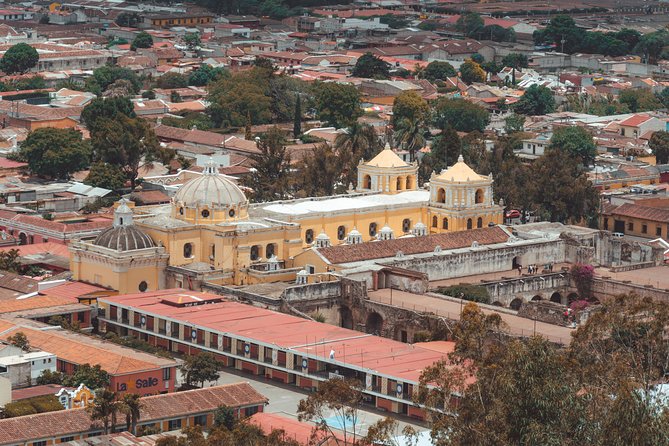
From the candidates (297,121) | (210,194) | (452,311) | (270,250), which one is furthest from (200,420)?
(297,121)

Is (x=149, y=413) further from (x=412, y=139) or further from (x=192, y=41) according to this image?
(x=192, y=41)

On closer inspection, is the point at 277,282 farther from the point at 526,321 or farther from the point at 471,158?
the point at 471,158

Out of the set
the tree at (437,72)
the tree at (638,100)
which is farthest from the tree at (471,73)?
the tree at (638,100)

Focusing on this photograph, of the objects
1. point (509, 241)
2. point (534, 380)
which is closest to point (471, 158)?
point (509, 241)

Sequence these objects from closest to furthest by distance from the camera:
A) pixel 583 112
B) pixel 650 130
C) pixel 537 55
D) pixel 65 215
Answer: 1. pixel 65 215
2. pixel 650 130
3. pixel 583 112
4. pixel 537 55

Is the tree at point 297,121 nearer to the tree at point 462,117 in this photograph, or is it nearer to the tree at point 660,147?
the tree at point 462,117

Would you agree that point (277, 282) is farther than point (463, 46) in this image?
No

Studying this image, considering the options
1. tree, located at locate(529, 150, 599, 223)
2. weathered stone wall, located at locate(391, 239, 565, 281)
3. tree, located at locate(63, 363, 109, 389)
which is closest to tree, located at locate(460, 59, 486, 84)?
tree, located at locate(529, 150, 599, 223)
